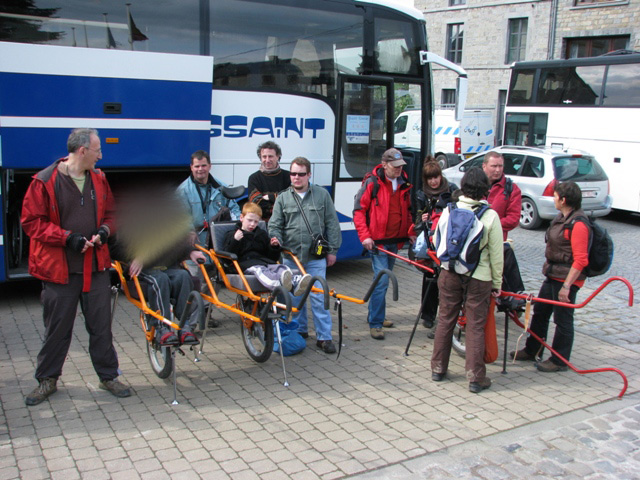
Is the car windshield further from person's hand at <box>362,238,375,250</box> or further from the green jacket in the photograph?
the green jacket

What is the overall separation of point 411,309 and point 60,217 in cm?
430

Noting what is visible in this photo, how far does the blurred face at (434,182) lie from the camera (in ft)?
21.4

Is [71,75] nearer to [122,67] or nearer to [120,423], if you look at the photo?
[122,67]

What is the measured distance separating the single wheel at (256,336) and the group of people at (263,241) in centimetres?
39

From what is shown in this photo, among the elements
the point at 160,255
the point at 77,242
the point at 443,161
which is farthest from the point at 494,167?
the point at 443,161

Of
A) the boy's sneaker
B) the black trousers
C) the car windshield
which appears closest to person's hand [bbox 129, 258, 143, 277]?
the black trousers

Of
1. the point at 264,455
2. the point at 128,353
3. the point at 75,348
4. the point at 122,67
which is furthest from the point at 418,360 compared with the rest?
the point at 122,67

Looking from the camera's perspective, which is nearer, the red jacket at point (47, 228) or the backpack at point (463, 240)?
the red jacket at point (47, 228)

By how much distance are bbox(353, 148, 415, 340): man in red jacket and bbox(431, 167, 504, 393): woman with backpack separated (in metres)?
1.16

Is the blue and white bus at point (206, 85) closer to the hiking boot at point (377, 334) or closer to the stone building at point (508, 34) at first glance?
the hiking boot at point (377, 334)

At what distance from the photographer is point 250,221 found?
566 cm

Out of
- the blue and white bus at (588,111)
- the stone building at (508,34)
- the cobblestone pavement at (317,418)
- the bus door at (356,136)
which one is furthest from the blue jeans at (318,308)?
the stone building at (508,34)

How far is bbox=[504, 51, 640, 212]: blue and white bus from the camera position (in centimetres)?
1589

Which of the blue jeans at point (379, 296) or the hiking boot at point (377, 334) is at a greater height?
the blue jeans at point (379, 296)
